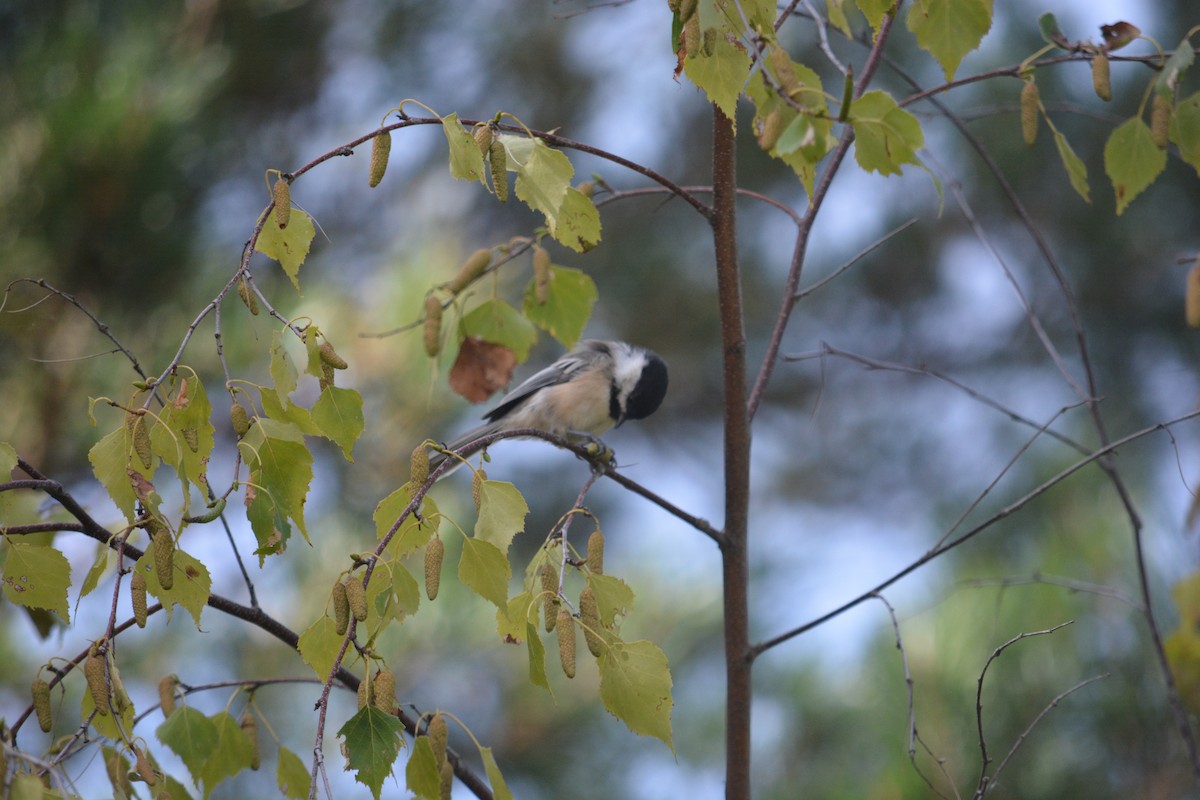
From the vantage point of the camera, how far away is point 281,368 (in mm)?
1095

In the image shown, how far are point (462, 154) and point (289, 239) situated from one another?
23cm

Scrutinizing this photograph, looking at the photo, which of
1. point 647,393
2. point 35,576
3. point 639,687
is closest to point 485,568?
point 639,687

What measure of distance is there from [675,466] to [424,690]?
2.80 metres

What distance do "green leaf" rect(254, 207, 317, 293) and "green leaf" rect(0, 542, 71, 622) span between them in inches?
14.1

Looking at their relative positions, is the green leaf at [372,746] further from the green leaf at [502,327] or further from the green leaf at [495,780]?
the green leaf at [502,327]

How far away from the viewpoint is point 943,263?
21.1 ft

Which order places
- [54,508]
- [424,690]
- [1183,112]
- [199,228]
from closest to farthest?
1. [1183,112]
2. [54,508]
3. [199,228]
4. [424,690]

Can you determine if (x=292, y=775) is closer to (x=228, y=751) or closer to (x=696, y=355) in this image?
(x=228, y=751)

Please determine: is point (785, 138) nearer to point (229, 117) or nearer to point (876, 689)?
point (876, 689)

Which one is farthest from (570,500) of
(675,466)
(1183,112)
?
(1183,112)

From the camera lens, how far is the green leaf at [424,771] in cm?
103

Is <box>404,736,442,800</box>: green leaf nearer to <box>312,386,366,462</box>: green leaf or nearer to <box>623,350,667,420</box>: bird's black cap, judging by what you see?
<box>312,386,366,462</box>: green leaf

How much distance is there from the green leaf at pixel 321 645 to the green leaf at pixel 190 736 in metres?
0.14

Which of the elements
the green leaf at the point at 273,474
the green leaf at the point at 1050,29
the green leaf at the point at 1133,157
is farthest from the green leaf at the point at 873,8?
the green leaf at the point at 273,474
